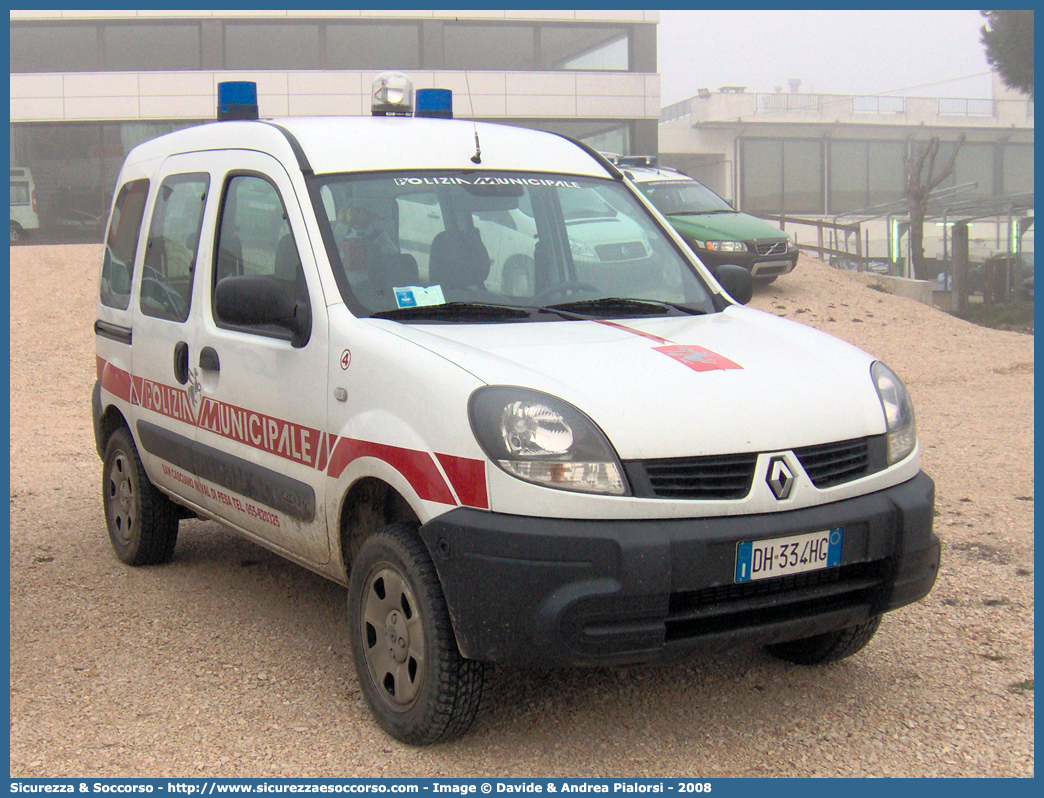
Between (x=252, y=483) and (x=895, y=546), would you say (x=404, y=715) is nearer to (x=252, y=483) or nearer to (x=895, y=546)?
(x=252, y=483)

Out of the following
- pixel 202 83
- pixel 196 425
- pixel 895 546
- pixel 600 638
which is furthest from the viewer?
pixel 202 83

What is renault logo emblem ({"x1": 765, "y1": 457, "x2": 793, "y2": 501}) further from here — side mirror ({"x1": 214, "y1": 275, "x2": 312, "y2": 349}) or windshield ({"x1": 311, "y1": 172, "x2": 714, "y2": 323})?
side mirror ({"x1": 214, "y1": 275, "x2": 312, "y2": 349})

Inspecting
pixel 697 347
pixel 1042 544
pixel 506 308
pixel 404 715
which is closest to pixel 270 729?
pixel 404 715

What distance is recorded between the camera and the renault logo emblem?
10.9 ft

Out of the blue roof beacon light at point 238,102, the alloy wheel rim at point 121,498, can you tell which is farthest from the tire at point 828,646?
the blue roof beacon light at point 238,102

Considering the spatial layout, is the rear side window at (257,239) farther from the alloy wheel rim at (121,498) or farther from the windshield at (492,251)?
the alloy wheel rim at (121,498)

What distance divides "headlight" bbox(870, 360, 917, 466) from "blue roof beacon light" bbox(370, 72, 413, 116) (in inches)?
97.1

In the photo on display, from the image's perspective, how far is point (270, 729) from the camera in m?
3.77

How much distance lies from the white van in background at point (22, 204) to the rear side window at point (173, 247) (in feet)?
83.9

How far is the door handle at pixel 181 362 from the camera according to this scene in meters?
4.84

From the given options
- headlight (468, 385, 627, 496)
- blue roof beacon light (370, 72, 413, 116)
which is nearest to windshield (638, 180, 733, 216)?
blue roof beacon light (370, 72, 413, 116)

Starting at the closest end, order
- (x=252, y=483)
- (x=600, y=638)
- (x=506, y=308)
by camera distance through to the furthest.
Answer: (x=600, y=638), (x=506, y=308), (x=252, y=483)
